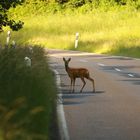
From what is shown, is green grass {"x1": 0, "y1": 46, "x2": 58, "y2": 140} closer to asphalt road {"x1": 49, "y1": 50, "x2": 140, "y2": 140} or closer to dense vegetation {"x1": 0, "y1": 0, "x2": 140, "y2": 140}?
dense vegetation {"x1": 0, "y1": 0, "x2": 140, "y2": 140}

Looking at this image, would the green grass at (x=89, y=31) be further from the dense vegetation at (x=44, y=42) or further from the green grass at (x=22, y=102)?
the green grass at (x=22, y=102)

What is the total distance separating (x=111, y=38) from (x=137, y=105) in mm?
34276

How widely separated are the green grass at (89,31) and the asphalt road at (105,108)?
709 inches

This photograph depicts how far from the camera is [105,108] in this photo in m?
16.2

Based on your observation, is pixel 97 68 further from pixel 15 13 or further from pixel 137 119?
pixel 15 13

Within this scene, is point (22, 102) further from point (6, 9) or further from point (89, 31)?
point (89, 31)

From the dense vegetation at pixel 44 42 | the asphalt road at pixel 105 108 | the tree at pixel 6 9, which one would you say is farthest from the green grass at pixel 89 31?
the tree at pixel 6 9

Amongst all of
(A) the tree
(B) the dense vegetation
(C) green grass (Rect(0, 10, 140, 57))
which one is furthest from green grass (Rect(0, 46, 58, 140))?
(C) green grass (Rect(0, 10, 140, 57))

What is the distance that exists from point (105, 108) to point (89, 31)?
40944 mm

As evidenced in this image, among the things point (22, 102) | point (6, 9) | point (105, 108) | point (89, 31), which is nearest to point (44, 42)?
point (89, 31)

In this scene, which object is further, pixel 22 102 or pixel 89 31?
pixel 89 31

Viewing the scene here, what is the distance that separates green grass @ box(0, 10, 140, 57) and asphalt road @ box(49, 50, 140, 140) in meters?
18.0

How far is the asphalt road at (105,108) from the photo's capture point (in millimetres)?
12672

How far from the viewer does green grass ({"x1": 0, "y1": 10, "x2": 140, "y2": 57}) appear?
155ft
